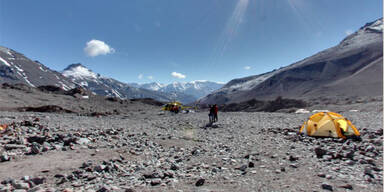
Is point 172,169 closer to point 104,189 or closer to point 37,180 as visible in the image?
point 104,189

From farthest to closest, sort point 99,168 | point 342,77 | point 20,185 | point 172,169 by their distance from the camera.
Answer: point 342,77 < point 172,169 < point 99,168 < point 20,185

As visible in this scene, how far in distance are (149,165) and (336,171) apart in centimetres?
623

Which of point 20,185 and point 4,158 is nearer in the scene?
point 20,185

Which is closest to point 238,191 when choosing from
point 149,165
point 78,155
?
point 149,165

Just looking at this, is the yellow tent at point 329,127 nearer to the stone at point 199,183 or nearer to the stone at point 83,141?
the stone at point 199,183

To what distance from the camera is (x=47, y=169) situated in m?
5.98

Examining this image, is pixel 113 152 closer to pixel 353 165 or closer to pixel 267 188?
pixel 267 188

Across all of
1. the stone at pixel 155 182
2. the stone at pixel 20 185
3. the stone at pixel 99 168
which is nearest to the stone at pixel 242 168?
the stone at pixel 155 182

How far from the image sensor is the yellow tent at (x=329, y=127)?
11.8m

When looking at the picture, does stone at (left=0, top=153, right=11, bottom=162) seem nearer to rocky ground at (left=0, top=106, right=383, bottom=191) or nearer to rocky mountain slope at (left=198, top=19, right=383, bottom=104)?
rocky ground at (left=0, top=106, right=383, bottom=191)

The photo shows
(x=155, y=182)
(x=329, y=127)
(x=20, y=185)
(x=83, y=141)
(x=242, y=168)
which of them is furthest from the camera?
(x=329, y=127)

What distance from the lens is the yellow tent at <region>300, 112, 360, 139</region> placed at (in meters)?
11.8

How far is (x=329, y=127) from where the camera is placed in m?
12.3

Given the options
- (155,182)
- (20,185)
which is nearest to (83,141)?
(20,185)
